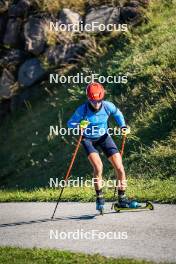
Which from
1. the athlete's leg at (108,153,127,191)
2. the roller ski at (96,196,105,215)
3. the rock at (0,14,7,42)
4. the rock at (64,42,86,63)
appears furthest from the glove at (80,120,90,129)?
the rock at (0,14,7,42)

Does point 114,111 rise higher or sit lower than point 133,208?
higher

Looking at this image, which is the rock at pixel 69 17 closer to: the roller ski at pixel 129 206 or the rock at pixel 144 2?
the rock at pixel 144 2

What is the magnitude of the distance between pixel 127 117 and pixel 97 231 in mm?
7228

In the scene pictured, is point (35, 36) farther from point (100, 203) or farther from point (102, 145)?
point (100, 203)

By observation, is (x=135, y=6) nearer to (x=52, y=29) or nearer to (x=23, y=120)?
(x=52, y=29)

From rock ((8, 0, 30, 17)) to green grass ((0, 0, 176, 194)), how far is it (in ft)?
9.64

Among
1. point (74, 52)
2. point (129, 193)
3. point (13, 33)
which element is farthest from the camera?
point (13, 33)

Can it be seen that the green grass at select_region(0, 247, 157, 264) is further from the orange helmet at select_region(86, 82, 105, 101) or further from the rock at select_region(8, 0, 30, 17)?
the rock at select_region(8, 0, 30, 17)

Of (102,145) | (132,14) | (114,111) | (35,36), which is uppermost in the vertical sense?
(132,14)

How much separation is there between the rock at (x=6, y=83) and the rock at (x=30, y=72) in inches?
19.4

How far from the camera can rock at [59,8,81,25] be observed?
861 inches

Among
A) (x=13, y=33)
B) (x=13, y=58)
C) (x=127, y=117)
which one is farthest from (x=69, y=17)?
(x=127, y=117)

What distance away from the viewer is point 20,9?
23234mm

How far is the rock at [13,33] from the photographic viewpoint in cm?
2317
